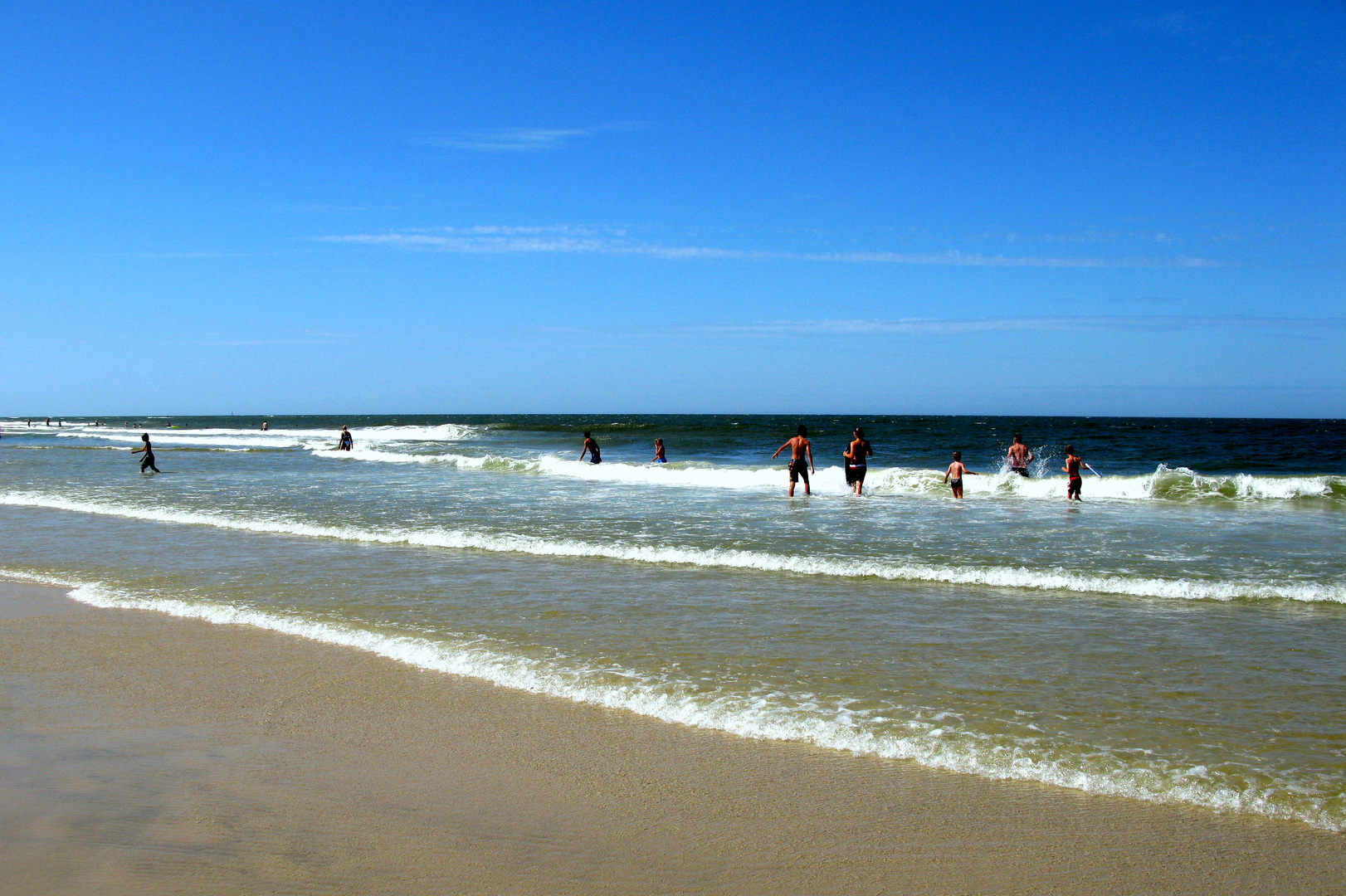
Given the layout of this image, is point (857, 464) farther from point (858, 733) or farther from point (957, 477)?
point (858, 733)

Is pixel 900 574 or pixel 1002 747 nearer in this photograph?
pixel 1002 747

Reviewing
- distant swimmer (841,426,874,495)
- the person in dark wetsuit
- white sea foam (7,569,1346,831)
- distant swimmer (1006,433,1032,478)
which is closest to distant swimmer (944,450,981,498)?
distant swimmer (841,426,874,495)

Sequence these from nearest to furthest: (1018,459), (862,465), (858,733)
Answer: (858,733)
(862,465)
(1018,459)

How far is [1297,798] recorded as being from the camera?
3842mm

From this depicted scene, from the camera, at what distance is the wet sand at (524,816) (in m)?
3.18

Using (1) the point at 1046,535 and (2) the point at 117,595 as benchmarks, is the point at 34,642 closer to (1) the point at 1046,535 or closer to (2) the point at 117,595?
(2) the point at 117,595

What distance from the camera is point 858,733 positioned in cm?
463

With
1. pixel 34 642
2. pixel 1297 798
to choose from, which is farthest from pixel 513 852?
pixel 34 642

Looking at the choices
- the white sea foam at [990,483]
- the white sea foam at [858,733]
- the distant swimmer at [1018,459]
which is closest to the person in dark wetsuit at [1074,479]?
the white sea foam at [990,483]

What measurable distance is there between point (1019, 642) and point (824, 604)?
1.85 m

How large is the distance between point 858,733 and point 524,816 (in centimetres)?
190

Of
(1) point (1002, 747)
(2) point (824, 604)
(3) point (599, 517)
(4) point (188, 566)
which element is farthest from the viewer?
(3) point (599, 517)

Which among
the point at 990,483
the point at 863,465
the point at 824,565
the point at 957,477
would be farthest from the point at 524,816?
the point at 990,483

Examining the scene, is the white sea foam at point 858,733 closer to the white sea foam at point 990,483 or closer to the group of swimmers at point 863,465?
the group of swimmers at point 863,465
